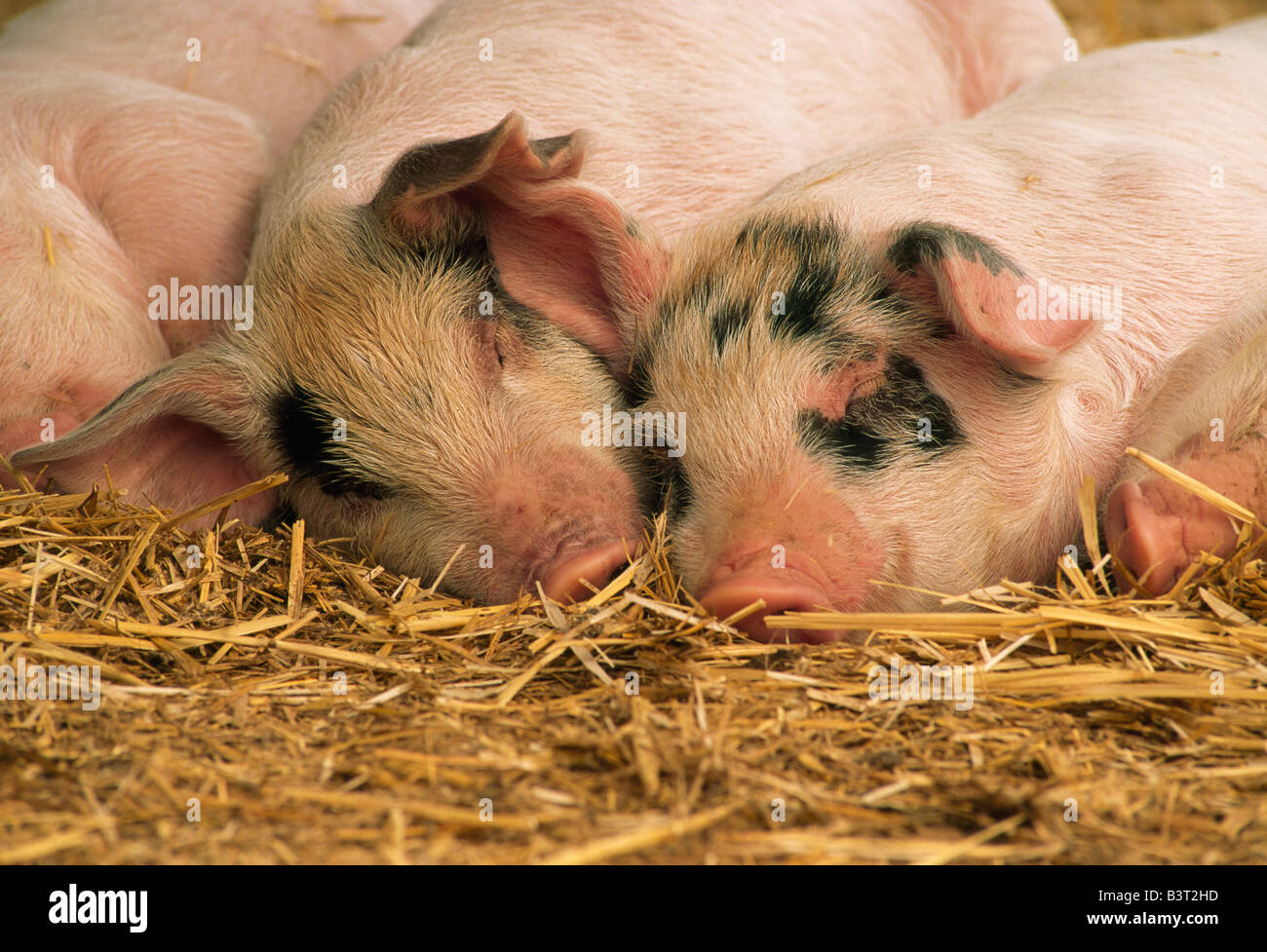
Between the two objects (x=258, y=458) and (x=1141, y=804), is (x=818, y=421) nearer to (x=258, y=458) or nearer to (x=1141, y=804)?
(x=1141, y=804)

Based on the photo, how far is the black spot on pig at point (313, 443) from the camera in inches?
103

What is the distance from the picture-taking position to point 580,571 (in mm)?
2326

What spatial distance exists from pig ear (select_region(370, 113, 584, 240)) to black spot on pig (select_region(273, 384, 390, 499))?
434mm

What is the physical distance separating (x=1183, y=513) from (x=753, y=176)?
1.39 m

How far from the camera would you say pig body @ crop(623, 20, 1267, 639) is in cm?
225

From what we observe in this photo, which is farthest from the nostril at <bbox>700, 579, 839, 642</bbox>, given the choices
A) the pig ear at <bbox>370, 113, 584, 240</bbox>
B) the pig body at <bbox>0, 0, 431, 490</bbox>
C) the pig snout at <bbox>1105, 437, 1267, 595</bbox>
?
the pig body at <bbox>0, 0, 431, 490</bbox>

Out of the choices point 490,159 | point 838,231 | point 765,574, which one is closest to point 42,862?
point 765,574

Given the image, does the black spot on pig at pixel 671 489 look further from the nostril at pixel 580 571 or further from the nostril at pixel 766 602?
the nostril at pixel 766 602

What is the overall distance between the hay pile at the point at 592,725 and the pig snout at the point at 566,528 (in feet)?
0.23

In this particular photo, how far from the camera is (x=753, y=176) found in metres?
3.13
